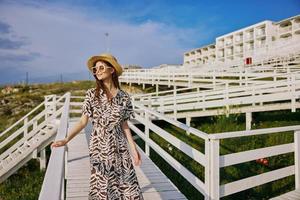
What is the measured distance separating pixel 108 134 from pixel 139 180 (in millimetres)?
2466

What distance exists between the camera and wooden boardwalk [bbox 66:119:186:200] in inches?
191

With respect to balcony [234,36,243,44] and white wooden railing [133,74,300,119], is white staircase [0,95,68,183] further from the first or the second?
balcony [234,36,243,44]

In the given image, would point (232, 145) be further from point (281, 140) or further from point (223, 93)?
point (223, 93)

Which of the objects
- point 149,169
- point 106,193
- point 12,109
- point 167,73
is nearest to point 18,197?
point 149,169

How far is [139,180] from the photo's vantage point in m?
5.60

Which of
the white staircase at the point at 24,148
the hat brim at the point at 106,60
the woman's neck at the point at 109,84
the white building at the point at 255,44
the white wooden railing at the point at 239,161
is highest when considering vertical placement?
the white building at the point at 255,44

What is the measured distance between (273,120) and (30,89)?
34352 mm

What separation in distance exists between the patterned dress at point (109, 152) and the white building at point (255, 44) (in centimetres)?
3193

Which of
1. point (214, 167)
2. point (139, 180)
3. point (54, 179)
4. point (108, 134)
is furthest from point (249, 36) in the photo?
point (54, 179)

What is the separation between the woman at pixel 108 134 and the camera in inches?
131

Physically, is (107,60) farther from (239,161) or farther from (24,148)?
(24,148)

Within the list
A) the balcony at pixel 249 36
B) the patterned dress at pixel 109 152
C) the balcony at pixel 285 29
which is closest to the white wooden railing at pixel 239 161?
the patterned dress at pixel 109 152

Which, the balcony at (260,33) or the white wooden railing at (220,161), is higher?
the balcony at (260,33)

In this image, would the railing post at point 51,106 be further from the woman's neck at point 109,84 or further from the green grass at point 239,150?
the woman's neck at point 109,84
